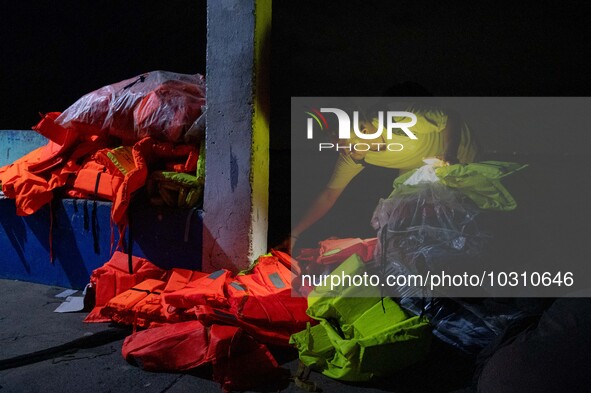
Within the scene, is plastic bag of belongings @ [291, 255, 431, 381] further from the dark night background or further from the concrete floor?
the dark night background

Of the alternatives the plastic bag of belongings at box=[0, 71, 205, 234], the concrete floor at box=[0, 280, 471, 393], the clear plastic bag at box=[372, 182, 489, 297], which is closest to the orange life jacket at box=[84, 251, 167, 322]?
the concrete floor at box=[0, 280, 471, 393]

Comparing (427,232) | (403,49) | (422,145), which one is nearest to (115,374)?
(427,232)

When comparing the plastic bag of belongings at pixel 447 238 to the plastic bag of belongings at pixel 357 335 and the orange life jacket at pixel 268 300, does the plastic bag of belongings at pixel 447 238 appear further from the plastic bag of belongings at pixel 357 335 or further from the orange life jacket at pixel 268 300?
the orange life jacket at pixel 268 300

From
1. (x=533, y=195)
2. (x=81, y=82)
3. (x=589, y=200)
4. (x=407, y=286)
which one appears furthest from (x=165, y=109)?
(x=81, y=82)

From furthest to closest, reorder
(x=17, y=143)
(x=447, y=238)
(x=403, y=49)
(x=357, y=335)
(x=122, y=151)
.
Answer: (x=403, y=49) < (x=17, y=143) < (x=122, y=151) < (x=447, y=238) < (x=357, y=335)

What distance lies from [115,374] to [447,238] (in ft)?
6.89

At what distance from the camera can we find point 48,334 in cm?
304

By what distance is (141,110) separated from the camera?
3576 mm

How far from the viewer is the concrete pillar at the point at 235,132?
3.29 meters

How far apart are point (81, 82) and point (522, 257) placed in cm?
800

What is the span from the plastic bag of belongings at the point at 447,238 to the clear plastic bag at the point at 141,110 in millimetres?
1886

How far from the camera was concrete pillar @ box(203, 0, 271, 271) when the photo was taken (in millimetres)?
3285

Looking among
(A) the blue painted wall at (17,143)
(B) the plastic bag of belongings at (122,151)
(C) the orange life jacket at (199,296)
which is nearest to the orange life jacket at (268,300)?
(C) the orange life jacket at (199,296)

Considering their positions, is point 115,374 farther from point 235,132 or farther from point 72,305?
point 235,132
